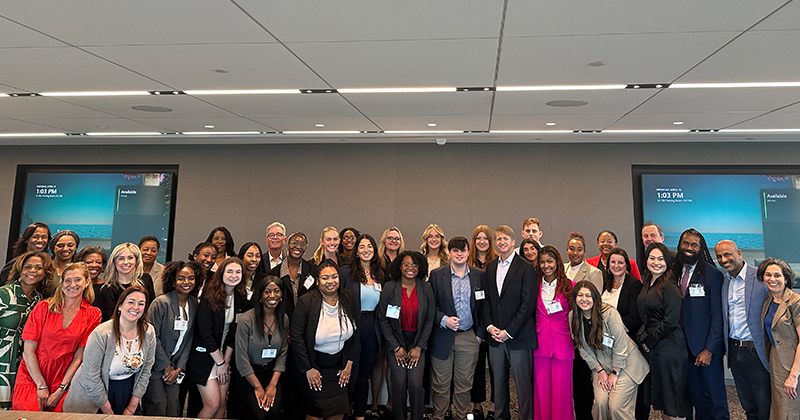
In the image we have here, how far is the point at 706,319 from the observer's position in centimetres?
392

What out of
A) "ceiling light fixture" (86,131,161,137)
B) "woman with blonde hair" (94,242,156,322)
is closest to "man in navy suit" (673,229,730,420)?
"woman with blonde hair" (94,242,156,322)

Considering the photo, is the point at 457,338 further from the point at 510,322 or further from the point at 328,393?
the point at 328,393

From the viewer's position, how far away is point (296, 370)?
12.5 ft

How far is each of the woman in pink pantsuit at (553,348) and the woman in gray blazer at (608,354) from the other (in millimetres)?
146

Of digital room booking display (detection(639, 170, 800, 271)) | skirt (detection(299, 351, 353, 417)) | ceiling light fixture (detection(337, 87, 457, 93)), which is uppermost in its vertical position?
ceiling light fixture (detection(337, 87, 457, 93))

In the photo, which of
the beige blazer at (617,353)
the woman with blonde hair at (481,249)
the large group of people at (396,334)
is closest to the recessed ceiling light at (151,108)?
the large group of people at (396,334)

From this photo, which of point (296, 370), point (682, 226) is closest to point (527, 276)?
point (296, 370)

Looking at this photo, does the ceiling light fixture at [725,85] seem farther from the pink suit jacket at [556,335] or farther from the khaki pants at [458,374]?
the khaki pants at [458,374]

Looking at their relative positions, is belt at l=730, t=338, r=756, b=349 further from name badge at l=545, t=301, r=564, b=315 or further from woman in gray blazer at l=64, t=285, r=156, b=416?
woman in gray blazer at l=64, t=285, r=156, b=416

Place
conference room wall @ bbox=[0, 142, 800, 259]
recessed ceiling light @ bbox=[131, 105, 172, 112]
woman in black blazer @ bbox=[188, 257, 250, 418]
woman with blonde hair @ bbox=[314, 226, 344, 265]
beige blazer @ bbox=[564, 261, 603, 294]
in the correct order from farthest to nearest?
conference room wall @ bbox=[0, 142, 800, 259] → recessed ceiling light @ bbox=[131, 105, 172, 112] → woman with blonde hair @ bbox=[314, 226, 344, 265] → beige blazer @ bbox=[564, 261, 603, 294] → woman in black blazer @ bbox=[188, 257, 250, 418]

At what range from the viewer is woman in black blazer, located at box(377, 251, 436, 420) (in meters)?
4.06

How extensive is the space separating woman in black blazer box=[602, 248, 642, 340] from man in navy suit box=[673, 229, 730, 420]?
16.5 inches

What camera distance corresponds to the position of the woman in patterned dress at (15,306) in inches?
137

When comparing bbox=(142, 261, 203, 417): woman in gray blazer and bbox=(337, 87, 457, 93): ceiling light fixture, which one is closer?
bbox=(142, 261, 203, 417): woman in gray blazer
